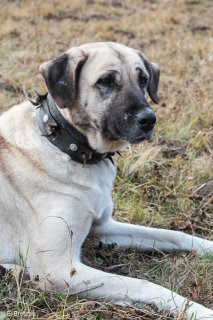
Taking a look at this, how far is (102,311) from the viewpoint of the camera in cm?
290

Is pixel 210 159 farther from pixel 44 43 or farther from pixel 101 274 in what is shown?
pixel 44 43

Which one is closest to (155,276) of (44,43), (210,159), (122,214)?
(122,214)

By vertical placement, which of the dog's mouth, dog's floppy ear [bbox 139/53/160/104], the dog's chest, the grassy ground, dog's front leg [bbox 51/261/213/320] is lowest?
the grassy ground

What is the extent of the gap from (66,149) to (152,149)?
5.62 feet

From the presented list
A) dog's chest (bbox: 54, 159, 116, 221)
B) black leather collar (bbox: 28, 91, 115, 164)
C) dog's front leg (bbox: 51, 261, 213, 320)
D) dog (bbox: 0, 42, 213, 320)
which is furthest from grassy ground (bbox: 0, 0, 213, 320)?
black leather collar (bbox: 28, 91, 115, 164)

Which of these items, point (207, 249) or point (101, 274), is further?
point (207, 249)

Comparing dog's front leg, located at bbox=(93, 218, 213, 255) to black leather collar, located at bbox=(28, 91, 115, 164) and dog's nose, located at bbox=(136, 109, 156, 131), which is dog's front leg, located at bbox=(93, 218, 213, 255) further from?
dog's nose, located at bbox=(136, 109, 156, 131)

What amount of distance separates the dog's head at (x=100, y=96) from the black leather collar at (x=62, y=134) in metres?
0.03

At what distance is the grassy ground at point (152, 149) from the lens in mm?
3141

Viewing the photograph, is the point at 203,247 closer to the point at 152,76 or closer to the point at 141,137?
the point at 141,137

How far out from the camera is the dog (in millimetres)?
3199

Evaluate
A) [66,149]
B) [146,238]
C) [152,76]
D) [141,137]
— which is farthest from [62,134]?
[146,238]

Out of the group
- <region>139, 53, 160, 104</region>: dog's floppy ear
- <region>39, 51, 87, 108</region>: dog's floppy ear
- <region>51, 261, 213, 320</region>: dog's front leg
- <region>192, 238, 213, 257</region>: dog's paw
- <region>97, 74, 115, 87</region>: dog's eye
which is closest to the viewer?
<region>51, 261, 213, 320</region>: dog's front leg

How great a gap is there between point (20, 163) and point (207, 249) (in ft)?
4.31
